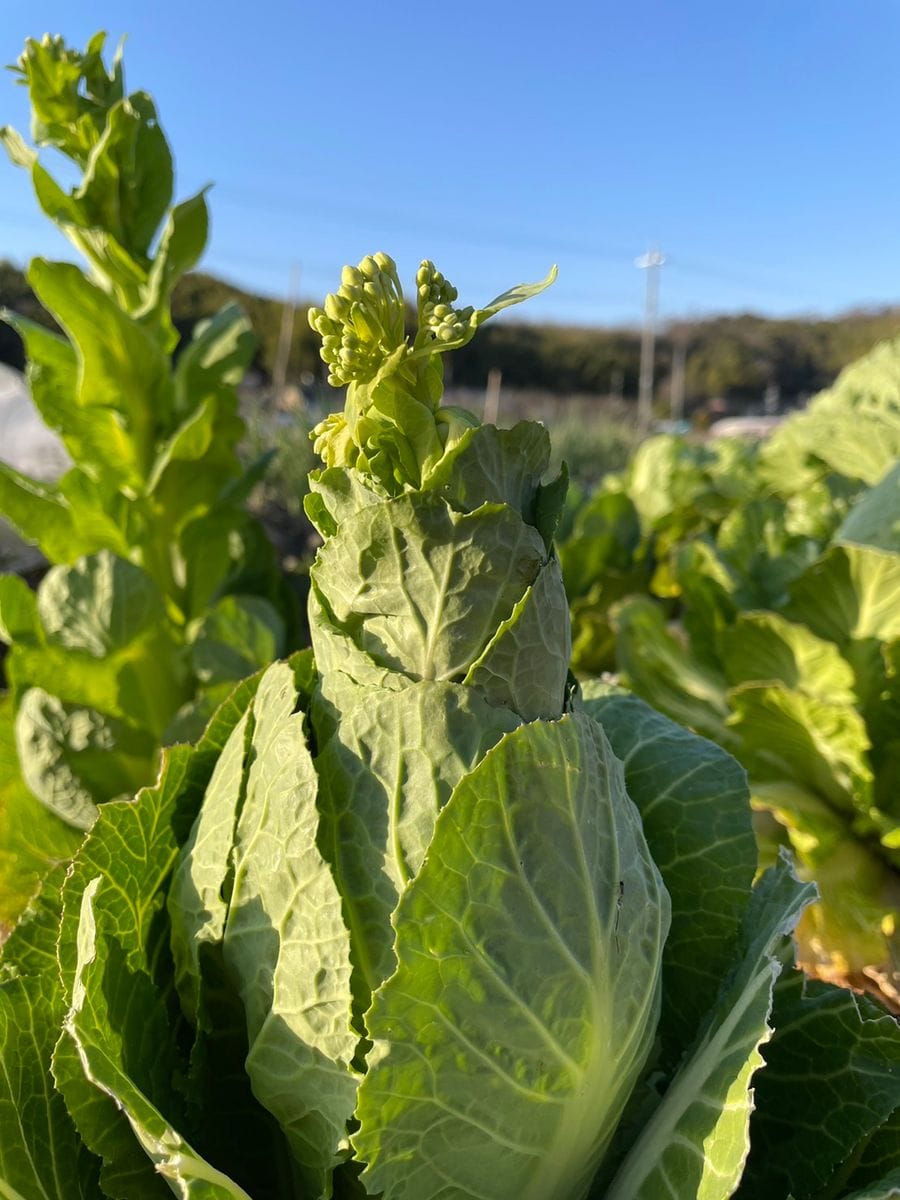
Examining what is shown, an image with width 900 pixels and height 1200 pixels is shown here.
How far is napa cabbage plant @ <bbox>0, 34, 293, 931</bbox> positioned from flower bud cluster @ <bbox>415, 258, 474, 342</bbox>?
73.7 inches

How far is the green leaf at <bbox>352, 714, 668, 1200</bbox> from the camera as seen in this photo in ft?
2.76

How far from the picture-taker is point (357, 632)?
997 millimetres

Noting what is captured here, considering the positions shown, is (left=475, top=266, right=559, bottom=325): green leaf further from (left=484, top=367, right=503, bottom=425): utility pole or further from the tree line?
the tree line

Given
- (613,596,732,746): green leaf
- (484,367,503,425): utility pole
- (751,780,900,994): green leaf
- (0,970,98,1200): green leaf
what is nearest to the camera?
(0,970,98,1200): green leaf

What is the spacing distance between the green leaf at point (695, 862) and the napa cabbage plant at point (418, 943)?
0.22ft

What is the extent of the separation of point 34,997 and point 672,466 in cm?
595

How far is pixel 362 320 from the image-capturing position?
88 cm

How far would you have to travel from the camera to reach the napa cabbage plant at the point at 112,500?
253 centimetres

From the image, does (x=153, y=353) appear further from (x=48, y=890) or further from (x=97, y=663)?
(x=48, y=890)

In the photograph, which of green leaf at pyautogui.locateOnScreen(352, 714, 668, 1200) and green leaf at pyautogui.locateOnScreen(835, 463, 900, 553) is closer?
green leaf at pyautogui.locateOnScreen(352, 714, 668, 1200)

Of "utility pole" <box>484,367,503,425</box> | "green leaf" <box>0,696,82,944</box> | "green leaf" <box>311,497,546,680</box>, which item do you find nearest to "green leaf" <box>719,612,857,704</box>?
"green leaf" <box>311,497,546,680</box>

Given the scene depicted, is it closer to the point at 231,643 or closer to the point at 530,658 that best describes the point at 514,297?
the point at 530,658

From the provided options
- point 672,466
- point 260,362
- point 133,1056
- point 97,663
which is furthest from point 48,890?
point 260,362

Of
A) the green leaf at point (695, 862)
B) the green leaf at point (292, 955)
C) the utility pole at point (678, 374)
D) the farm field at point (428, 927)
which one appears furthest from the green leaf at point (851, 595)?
the utility pole at point (678, 374)
